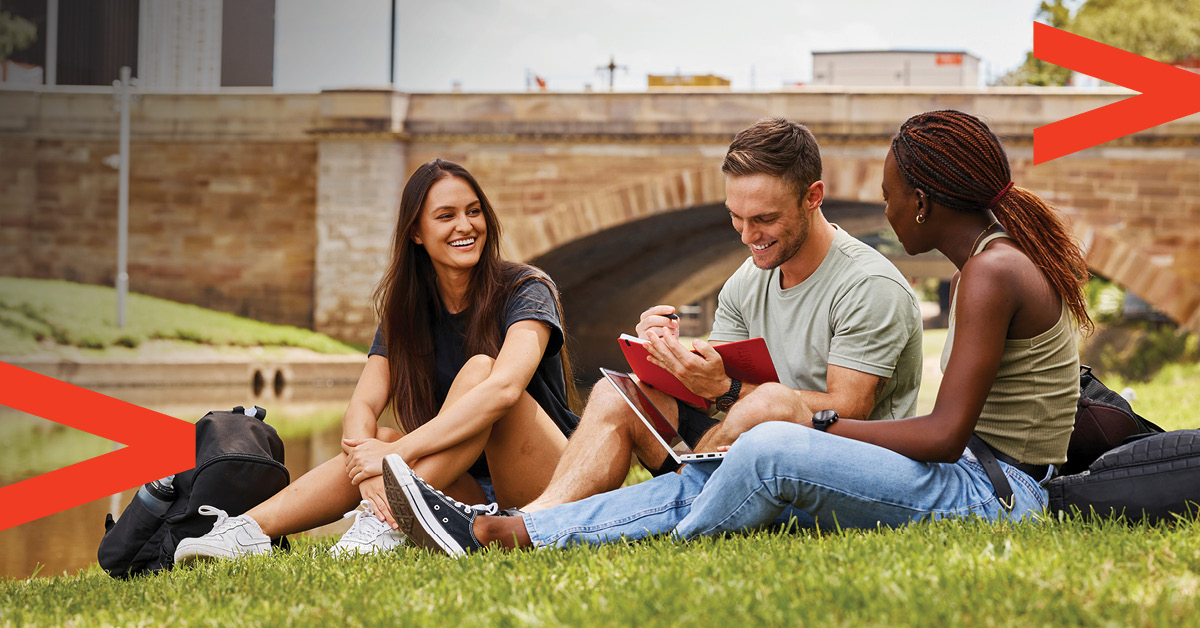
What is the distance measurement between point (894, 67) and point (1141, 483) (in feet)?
65.4

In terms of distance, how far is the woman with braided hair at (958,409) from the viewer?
247 centimetres

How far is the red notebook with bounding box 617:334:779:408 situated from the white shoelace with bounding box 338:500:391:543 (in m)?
0.84

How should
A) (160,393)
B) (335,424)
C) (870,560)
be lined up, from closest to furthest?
(870,560), (335,424), (160,393)

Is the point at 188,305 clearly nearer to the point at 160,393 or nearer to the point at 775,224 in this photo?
the point at 160,393

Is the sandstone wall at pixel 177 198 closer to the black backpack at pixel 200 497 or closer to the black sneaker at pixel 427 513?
the black backpack at pixel 200 497

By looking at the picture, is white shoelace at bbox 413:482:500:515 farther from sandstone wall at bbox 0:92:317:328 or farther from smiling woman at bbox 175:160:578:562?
sandstone wall at bbox 0:92:317:328

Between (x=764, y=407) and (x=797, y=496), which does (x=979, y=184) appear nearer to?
A: (x=764, y=407)

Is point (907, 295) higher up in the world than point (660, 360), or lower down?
higher up

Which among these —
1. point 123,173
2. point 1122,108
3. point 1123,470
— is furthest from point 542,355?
point 123,173

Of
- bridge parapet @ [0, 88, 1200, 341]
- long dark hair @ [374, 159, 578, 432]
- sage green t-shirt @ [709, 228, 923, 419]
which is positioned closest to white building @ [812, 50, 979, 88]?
bridge parapet @ [0, 88, 1200, 341]

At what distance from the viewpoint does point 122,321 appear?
15.9m

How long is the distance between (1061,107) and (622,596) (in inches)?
556

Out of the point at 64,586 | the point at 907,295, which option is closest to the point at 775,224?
the point at 907,295

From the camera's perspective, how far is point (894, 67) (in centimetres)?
2136
